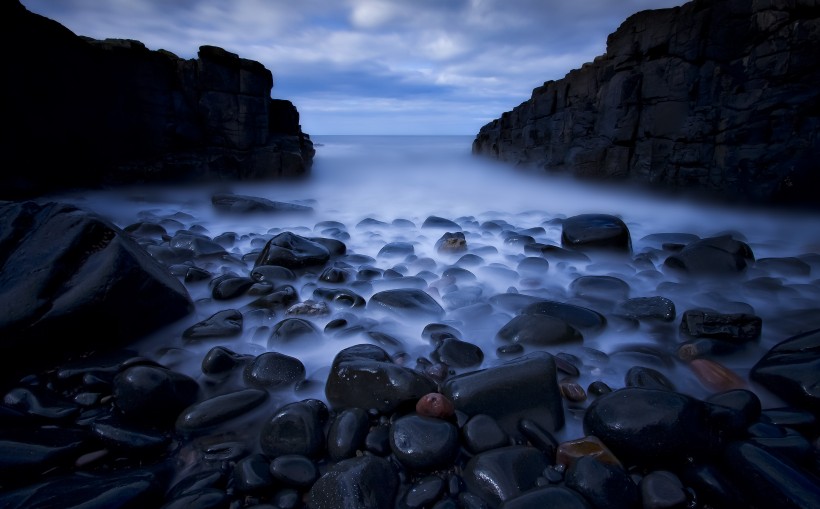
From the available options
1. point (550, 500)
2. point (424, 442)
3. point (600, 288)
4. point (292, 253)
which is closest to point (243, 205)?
point (292, 253)

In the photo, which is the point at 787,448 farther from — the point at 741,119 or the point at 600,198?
the point at 600,198

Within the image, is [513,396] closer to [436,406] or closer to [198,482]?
[436,406]

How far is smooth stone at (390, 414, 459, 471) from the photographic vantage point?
1.57 m

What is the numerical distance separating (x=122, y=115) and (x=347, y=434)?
886 centimetres

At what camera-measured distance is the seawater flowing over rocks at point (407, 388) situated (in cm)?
144

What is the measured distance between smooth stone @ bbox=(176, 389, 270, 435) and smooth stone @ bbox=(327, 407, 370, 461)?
45 centimetres

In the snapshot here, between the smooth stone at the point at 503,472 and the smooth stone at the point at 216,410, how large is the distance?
3.51 feet

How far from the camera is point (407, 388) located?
1875 mm

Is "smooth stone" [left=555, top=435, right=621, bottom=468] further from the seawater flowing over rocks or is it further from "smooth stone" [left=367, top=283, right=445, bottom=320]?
"smooth stone" [left=367, top=283, right=445, bottom=320]

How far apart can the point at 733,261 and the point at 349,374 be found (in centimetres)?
395

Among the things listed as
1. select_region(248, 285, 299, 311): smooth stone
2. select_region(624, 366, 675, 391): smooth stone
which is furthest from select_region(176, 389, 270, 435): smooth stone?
select_region(624, 366, 675, 391): smooth stone

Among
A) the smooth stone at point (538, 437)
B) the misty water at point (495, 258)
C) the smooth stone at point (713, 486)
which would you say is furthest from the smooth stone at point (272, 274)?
the smooth stone at point (713, 486)

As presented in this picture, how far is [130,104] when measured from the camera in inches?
308

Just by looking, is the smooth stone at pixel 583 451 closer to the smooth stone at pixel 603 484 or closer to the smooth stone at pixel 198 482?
the smooth stone at pixel 603 484
